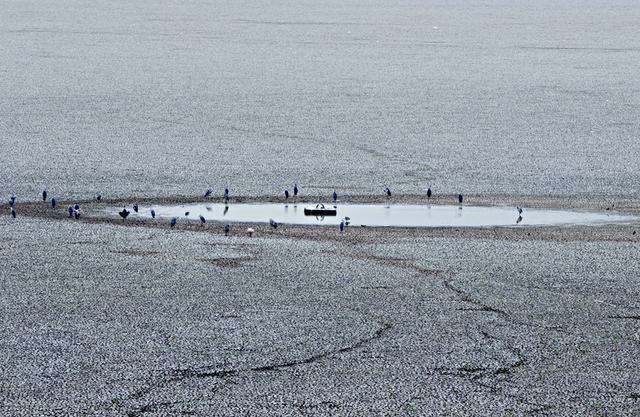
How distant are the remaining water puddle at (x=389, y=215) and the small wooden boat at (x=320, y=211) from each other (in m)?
0.03

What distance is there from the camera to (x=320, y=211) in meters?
11.2

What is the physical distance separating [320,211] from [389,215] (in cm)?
54

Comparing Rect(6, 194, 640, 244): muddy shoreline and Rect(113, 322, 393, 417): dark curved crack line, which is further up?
Rect(6, 194, 640, 244): muddy shoreline

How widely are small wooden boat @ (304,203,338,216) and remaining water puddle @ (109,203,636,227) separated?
3cm

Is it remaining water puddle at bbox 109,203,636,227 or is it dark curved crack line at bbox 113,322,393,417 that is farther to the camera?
remaining water puddle at bbox 109,203,636,227

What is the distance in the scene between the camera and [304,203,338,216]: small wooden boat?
1116 centimetres

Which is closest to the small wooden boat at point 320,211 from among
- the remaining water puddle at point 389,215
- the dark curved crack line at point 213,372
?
the remaining water puddle at point 389,215

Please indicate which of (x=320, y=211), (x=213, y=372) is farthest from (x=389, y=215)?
(x=213, y=372)

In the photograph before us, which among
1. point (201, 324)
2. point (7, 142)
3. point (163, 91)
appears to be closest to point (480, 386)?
point (201, 324)

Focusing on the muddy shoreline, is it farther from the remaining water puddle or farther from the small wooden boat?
the small wooden boat

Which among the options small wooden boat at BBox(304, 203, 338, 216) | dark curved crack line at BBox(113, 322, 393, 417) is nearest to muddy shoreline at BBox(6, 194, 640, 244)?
small wooden boat at BBox(304, 203, 338, 216)

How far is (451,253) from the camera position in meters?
9.67

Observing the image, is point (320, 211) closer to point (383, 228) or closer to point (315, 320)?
point (383, 228)

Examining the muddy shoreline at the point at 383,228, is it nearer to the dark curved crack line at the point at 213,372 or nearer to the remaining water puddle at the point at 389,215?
the remaining water puddle at the point at 389,215
